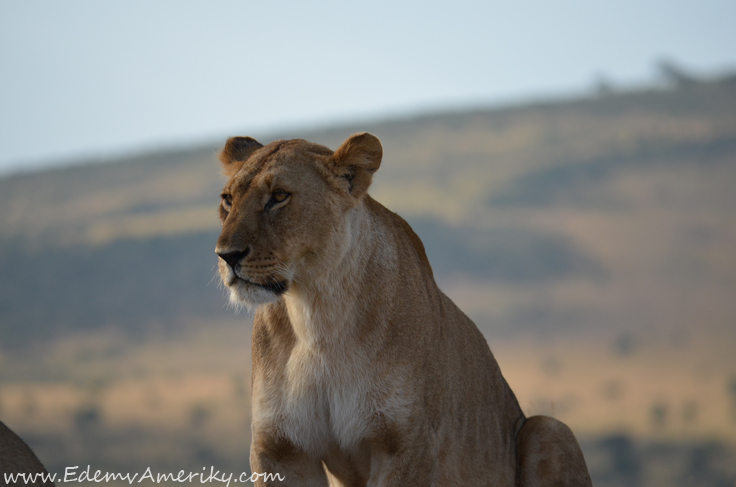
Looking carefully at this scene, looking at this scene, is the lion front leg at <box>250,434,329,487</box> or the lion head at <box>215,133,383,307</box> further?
the lion front leg at <box>250,434,329,487</box>

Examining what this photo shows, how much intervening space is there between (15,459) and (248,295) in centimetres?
164

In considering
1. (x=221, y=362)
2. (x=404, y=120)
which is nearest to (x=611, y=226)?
(x=404, y=120)

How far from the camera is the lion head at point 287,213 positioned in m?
4.85

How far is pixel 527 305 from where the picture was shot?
45.5m

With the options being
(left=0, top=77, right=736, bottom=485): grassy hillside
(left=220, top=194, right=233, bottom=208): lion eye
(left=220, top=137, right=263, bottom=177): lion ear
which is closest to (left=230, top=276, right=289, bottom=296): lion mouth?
(left=220, top=194, right=233, bottom=208): lion eye

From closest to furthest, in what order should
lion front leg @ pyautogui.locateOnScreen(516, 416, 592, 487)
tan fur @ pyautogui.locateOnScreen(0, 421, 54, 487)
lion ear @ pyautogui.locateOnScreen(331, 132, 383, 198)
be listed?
tan fur @ pyautogui.locateOnScreen(0, 421, 54, 487) → lion ear @ pyautogui.locateOnScreen(331, 132, 383, 198) → lion front leg @ pyautogui.locateOnScreen(516, 416, 592, 487)

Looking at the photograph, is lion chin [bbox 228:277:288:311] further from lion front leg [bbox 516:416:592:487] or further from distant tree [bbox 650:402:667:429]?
distant tree [bbox 650:402:667:429]

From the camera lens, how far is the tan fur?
503cm

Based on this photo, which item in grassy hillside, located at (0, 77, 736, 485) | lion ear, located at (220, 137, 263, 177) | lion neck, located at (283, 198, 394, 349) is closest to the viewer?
lion neck, located at (283, 198, 394, 349)

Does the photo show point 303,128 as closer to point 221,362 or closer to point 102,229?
point 102,229

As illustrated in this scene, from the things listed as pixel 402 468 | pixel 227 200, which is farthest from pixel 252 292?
pixel 402 468

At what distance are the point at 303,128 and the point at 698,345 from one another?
2895 cm

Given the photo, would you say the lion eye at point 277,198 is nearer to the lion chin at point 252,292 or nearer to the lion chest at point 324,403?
the lion chin at point 252,292

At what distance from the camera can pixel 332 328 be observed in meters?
5.18
